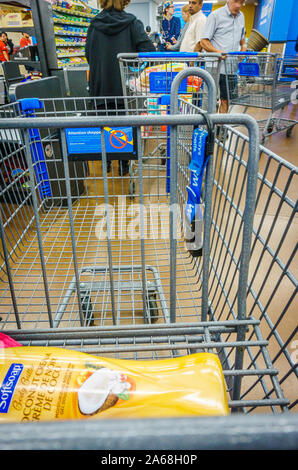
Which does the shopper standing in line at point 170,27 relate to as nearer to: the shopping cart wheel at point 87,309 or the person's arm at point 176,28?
the person's arm at point 176,28

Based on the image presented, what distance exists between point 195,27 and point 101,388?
4614mm

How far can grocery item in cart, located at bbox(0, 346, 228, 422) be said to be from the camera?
2.18 ft

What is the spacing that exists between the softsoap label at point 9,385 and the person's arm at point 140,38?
3.28m

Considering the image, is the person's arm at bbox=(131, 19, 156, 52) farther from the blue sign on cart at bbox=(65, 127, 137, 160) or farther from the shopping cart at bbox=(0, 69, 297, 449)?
the blue sign on cart at bbox=(65, 127, 137, 160)

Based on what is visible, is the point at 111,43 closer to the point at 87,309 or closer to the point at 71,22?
the point at 87,309

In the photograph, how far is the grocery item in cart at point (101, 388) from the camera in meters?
0.66

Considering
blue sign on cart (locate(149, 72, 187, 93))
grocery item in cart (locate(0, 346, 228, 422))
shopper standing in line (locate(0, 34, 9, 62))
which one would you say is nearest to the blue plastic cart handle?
blue sign on cart (locate(149, 72, 187, 93))

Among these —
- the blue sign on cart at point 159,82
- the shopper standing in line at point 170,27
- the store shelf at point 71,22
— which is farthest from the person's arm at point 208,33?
the shopper standing in line at point 170,27

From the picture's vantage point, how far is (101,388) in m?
0.70

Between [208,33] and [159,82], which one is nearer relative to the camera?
[159,82]

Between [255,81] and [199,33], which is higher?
[199,33]

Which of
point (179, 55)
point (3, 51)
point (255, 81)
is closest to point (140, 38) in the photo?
point (179, 55)

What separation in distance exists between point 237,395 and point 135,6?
26.9 m

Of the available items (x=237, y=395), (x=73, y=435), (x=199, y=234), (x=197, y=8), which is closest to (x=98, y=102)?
(x=197, y=8)
